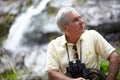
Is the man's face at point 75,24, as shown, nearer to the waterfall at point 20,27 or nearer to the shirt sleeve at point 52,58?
the shirt sleeve at point 52,58

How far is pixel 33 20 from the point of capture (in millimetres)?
10930

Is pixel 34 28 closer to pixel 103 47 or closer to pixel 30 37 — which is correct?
pixel 30 37

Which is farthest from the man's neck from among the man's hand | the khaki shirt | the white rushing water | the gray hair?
the white rushing water

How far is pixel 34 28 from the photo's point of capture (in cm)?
1060

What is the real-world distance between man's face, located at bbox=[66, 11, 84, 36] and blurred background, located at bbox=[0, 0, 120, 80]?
402cm

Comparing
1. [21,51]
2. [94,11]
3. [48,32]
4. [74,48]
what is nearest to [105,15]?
[94,11]

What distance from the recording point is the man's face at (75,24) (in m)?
4.76

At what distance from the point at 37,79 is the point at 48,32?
1.74 m

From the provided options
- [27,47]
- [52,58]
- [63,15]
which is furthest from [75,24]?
[27,47]

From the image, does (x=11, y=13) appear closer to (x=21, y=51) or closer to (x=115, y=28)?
(x=21, y=51)

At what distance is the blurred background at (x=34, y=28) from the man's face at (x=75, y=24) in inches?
158

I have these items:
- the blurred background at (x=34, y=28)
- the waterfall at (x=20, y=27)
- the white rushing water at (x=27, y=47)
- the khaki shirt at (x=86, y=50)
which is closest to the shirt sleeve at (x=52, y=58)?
the khaki shirt at (x=86, y=50)

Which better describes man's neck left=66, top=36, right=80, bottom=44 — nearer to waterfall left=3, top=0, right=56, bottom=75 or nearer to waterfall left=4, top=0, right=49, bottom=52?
waterfall left=3, top=0, right=56, bottom=75

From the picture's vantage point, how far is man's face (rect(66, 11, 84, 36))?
4758 millimetres
